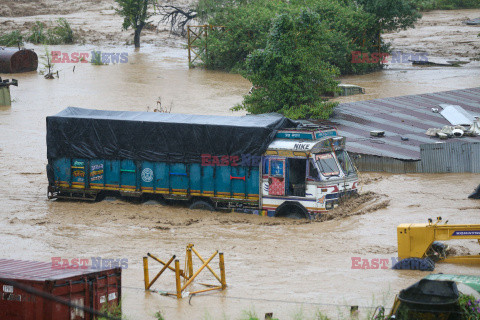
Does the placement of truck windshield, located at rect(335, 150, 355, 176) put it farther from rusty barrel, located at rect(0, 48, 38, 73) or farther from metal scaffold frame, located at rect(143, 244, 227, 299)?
rusty barrel, located at rect(0, 48, 38, 73)

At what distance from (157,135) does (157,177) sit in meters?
1.20

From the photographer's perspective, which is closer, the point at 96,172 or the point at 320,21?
the point at 96,172

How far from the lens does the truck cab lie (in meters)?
18.6

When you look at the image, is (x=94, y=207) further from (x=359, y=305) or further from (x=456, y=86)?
(x=456, y=86)

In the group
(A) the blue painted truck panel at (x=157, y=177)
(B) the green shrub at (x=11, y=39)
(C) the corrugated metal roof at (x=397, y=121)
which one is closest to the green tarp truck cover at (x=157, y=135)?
(A) the blue painted truck panel at (x=157, y=177)

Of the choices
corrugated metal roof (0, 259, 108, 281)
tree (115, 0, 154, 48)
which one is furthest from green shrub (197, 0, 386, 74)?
corrugated metal roof (0, 259, 108, 281)

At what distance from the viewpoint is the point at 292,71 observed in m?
27.9

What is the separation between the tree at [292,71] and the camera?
27.6 m

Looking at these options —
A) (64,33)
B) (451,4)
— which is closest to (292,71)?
(64,33)

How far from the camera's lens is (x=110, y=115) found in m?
22.0

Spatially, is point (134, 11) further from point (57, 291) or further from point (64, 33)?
point (57, 291)

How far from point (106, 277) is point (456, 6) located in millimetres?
68092

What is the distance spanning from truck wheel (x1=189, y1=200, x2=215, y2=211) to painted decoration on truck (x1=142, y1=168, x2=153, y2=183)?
150 cm

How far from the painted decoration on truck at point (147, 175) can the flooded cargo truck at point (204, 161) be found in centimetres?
3
